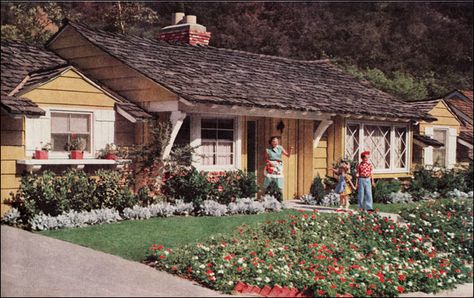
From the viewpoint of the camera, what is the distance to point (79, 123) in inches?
488

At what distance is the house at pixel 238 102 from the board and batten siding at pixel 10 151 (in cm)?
59

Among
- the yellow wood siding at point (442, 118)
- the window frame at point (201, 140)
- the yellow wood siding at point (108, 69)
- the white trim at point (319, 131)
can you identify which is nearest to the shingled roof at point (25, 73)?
the yellow wood siding at point (108, 69)

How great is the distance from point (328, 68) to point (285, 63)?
2.09 m

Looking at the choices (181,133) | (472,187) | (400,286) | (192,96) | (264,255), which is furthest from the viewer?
(472,187)

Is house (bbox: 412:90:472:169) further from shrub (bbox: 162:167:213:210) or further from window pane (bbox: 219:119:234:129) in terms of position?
shrub (bbox: 162:167:213:210)

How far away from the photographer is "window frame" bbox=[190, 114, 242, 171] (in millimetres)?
13609

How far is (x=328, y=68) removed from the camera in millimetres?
20625

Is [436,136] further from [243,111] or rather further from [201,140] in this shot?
[201,140]

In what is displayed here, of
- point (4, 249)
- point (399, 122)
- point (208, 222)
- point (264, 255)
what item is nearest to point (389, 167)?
point (399, 122)

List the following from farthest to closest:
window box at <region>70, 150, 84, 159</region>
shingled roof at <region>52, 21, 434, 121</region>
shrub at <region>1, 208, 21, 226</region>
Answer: shingled roof at <region>52, 21, 434, 121</region>
window box at <region>70, 150, 84, 159</region>
shrub at <region>1, 208, 21, 226</region>

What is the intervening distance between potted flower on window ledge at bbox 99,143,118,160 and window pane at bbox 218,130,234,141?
2664mm

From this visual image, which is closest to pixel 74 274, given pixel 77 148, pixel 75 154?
pixel 75 154

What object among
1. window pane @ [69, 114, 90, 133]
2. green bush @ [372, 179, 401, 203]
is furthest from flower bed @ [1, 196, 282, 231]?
green bush @ [372, 179, 401, 203]

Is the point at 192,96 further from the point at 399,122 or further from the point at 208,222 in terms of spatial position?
the point at 399,122
